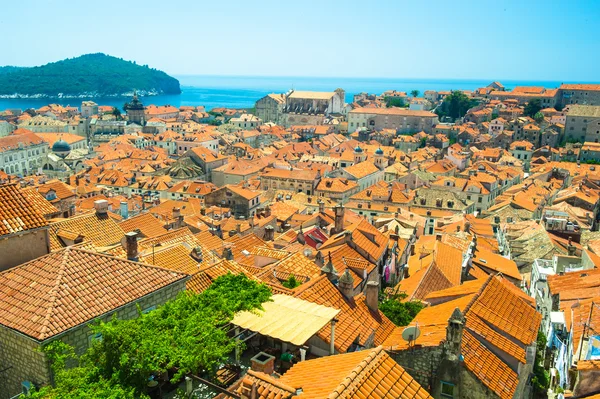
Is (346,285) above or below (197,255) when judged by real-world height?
above

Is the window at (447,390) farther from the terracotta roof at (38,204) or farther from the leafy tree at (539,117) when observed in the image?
the leafy tree at (539,117)

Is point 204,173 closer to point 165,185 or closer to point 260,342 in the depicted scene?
point 165,185

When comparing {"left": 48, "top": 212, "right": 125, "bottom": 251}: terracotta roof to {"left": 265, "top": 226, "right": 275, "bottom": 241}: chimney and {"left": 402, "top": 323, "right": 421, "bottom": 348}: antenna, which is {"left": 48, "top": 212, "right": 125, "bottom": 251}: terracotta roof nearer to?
{"left": 402, "top": 323, "right": 421, "bottom": 348}: antenna

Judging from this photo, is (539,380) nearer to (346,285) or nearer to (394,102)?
(346,285)

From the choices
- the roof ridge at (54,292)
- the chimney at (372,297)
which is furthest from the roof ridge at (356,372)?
the chimney at (372,297)

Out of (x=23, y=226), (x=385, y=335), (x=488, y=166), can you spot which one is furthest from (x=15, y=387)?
(x=488, y=166)

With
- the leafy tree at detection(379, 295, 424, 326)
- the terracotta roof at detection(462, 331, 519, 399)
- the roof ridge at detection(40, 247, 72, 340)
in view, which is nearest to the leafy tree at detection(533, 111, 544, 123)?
the leafy tree at detection(379, 295, 424, 326)

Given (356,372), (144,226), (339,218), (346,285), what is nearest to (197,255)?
(346,285)
